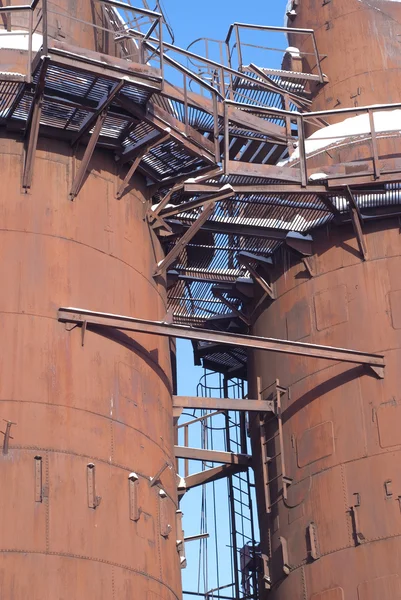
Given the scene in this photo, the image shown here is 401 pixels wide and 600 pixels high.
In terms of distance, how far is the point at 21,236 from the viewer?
1037 inches

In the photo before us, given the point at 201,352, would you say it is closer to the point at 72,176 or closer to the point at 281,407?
the point at 281,407

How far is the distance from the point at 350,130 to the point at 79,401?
1165cm

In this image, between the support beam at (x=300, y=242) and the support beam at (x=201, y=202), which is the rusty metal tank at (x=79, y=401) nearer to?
the support beam at (x=201, y=202)

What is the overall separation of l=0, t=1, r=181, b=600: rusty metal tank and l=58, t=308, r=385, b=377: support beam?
0.31m

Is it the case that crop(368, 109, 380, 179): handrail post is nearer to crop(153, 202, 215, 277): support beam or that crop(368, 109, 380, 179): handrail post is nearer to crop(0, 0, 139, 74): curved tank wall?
crop(153, 202, 215, 277): support beam

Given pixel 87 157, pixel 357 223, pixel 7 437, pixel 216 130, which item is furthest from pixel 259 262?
pixel 7 437

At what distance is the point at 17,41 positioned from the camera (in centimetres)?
2770

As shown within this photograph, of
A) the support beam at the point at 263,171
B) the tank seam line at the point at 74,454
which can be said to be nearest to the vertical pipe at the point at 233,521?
the support beam at the point at 263,171

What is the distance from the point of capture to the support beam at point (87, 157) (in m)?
27.0

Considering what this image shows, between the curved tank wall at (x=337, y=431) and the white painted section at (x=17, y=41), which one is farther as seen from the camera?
the curved tank wall at (x=337, y=431)

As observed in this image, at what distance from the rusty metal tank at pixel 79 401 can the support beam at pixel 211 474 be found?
4972 mm

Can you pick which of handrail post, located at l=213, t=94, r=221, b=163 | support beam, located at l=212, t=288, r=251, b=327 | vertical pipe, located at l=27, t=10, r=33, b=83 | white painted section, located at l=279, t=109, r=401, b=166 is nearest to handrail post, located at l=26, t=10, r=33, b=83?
vertical pipe, located at l=27, t=10, r=33, b=83

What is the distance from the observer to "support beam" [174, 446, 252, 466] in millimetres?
32094

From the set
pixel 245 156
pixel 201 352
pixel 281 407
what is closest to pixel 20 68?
pixel 245 156
